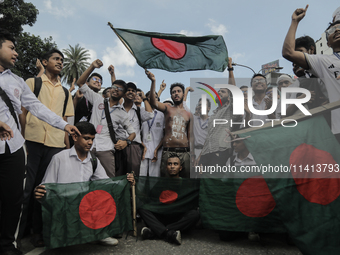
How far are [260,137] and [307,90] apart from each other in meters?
0.77

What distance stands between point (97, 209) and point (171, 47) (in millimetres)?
3122

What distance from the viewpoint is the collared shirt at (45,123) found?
11.6ft

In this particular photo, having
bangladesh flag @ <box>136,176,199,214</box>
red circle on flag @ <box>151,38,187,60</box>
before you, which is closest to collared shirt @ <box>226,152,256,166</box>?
bangladesh flag @ <box>136,176,199,214</box>

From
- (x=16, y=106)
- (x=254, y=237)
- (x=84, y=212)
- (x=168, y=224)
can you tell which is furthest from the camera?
(x=168, y=224)

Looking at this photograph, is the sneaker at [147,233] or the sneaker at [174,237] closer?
the sneaker at [174,237]

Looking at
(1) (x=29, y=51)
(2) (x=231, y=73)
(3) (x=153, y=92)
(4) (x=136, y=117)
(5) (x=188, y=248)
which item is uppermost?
(1) (x=29, y=51)

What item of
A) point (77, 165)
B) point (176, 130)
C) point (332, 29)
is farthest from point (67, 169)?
point (332, 29)

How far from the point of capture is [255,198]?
342 cm

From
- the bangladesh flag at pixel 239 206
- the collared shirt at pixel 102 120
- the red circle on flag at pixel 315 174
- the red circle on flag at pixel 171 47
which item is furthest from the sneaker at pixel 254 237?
the red circle on flag at pixel 171 47

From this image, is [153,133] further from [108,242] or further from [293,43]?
[293,43]

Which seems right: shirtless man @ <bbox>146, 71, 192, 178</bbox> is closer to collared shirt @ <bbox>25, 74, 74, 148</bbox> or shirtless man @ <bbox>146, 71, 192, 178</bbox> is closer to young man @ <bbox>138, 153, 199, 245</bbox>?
young man @ <bbox>138, 153, 199, 245</bbox>

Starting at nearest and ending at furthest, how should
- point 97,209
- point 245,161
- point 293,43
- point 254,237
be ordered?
1. point 293,43
2. point 97,209
3. point 254,237
4. point 245,161

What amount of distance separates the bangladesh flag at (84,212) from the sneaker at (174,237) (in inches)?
21.9

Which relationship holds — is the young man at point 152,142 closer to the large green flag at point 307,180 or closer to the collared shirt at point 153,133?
the collared shirt at point 153,133
